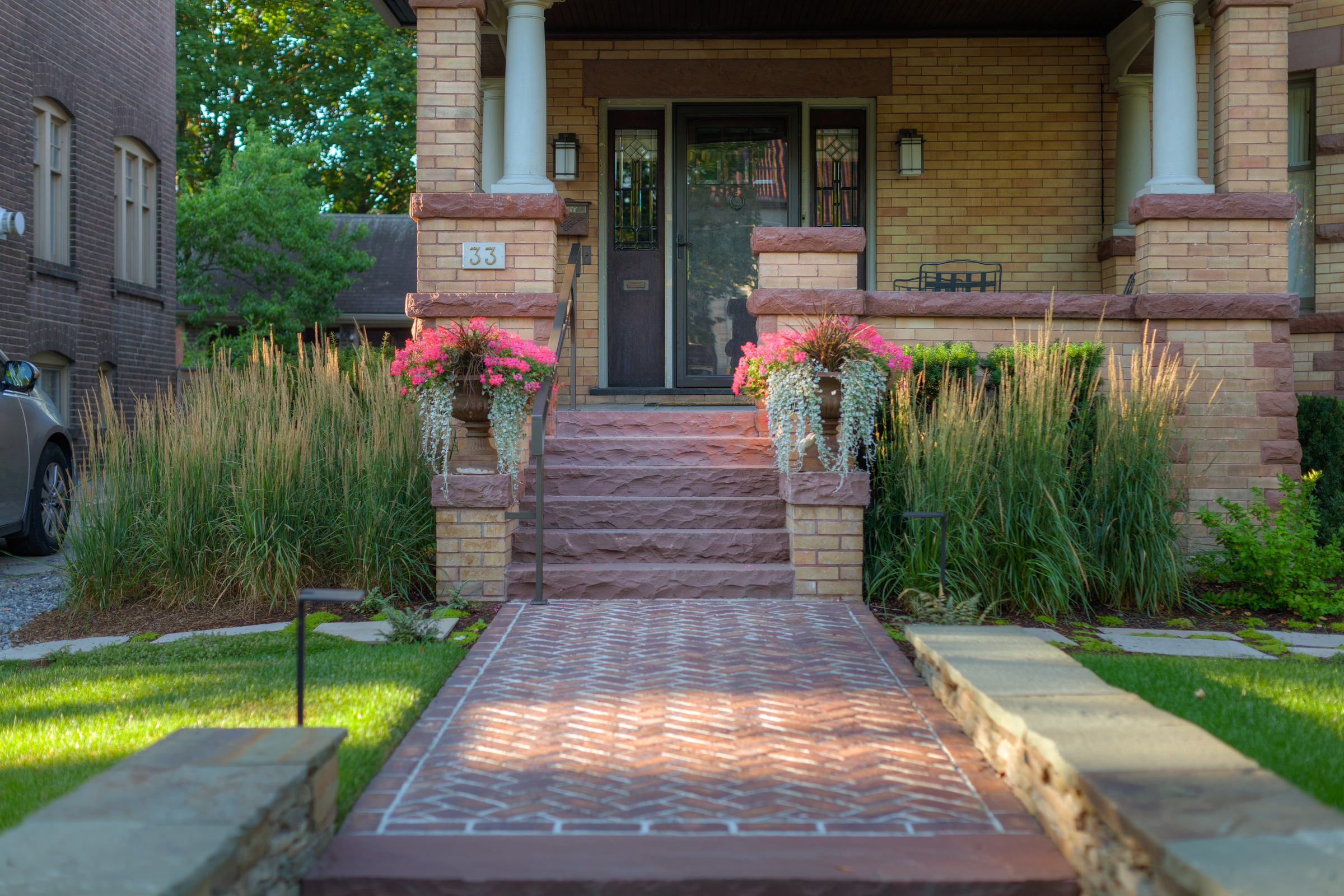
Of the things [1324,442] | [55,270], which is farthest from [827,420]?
[55,270]

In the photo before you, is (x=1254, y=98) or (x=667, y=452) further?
(x=1254, y=98)

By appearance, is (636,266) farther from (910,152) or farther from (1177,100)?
(1177,100)

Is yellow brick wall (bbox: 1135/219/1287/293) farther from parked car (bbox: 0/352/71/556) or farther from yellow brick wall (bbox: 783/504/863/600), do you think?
parked car (bbox: 0/352/71/556)

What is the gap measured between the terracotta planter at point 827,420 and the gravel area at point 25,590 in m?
4.46

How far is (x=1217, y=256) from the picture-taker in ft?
25.8

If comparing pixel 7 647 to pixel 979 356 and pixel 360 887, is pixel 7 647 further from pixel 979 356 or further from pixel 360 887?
pixel 979 356

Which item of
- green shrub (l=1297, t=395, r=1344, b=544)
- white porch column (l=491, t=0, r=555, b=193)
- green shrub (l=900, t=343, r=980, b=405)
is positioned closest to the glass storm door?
white porch column (l=491, t=0, r=555, b=193)

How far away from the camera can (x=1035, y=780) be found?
3080mm

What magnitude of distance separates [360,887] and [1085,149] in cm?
940

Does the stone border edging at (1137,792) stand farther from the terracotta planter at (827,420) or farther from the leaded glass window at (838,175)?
the leaded glass window at (838,175)

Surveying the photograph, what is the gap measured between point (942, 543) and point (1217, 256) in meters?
3.97

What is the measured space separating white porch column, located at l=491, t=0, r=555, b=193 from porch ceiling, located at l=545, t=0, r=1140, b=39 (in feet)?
4.62

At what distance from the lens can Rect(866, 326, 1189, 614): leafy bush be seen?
594cm

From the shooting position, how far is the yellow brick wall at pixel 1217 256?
7.85 meters
